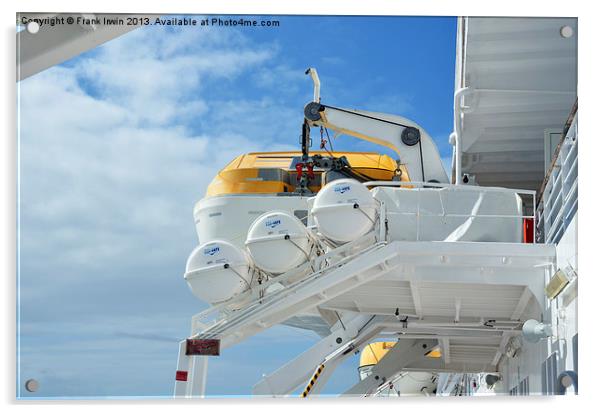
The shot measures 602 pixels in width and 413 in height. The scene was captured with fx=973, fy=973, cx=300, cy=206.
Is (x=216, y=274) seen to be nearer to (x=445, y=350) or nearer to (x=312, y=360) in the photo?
(x=312, y=360)

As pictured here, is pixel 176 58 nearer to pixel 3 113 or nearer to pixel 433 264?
pixel 3 113

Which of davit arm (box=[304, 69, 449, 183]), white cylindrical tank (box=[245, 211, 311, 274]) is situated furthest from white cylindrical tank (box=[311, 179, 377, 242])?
davit arm (box=[304, 69, 449, 183])

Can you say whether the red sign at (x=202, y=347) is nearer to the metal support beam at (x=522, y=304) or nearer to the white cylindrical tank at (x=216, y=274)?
the white cylindrical tank at (x=216, y=274)

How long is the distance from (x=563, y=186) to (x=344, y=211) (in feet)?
7.24

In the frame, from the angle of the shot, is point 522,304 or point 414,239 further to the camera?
point 522,304

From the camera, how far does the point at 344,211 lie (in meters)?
9.70

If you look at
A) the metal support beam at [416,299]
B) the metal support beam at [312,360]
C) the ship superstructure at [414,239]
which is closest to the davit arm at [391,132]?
the ship superstructure at [414,239]

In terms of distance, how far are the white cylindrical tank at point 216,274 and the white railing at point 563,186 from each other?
9.99 feet

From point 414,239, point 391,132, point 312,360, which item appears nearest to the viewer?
point 414,239

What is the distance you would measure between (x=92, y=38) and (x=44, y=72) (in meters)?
0.71

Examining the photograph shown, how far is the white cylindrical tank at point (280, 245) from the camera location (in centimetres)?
973

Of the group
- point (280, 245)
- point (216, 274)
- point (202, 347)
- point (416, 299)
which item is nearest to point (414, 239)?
point (416, 299)
